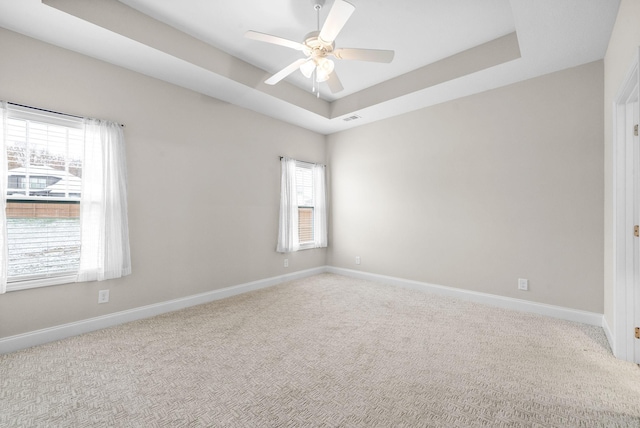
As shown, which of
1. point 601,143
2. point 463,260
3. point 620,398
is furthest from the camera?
point 463,260

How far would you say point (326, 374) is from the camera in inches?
80.8

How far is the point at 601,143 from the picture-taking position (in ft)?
9.49

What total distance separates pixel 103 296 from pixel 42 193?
3.73 feet

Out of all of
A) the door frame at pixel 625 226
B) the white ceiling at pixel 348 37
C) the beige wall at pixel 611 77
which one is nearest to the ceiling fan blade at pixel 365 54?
the white ceiling at pixel 348 37

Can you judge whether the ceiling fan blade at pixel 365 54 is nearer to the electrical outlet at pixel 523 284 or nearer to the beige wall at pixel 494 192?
the beige wall at pixel 494 192

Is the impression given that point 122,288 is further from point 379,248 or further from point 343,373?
point 379,248

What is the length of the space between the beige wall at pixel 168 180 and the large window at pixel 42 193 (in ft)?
0.54

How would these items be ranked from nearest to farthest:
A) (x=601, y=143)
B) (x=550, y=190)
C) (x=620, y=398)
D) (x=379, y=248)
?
(x=620, y=398)
(x=601, y=143)
(x=550, y=190)
(x=379, y=248)

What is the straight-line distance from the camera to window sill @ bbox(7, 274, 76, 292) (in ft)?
7.92

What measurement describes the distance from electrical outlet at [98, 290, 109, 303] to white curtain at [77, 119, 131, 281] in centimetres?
15

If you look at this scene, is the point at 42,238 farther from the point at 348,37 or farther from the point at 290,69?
the point at 348,37

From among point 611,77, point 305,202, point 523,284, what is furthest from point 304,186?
point 611,77

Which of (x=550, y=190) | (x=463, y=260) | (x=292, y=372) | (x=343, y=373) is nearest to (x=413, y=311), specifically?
(x=463, y=260)

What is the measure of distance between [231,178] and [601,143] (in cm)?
437
